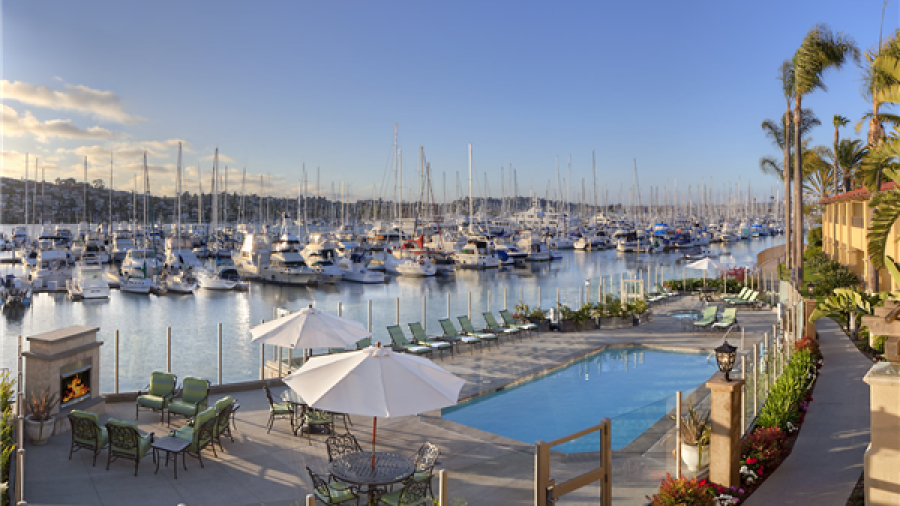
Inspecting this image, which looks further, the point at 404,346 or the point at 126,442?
the point at 404,346

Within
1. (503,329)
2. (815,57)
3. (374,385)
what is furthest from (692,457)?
(815,57)

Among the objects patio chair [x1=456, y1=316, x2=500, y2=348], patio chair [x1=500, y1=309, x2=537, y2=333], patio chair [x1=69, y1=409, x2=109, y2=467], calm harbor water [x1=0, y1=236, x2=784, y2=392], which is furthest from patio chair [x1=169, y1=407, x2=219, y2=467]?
patio chair [x1=500, y1=309, x2=537, y2=333]

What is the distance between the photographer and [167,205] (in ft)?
511

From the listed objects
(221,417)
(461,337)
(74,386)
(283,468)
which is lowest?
(283,468)

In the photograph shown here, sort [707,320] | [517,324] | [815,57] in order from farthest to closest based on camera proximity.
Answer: [815,57], [707,320], [517,324]

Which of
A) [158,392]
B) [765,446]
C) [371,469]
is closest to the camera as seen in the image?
[371,469]

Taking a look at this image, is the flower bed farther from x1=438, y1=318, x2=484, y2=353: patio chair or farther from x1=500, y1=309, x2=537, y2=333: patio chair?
x1=500, y1=309, x2=537, y2=333: patio chair

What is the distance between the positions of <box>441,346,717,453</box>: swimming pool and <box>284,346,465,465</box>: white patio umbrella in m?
1.90

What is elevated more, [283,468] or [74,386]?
A: [74,386]

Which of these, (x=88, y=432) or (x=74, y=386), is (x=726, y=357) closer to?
(x=88, y=432)

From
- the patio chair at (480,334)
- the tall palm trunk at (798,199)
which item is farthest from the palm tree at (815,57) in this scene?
the patio chair at (480,334)

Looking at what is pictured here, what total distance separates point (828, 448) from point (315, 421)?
8.00m

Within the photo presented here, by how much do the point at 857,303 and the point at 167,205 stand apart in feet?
550

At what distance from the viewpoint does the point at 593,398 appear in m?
14.1
